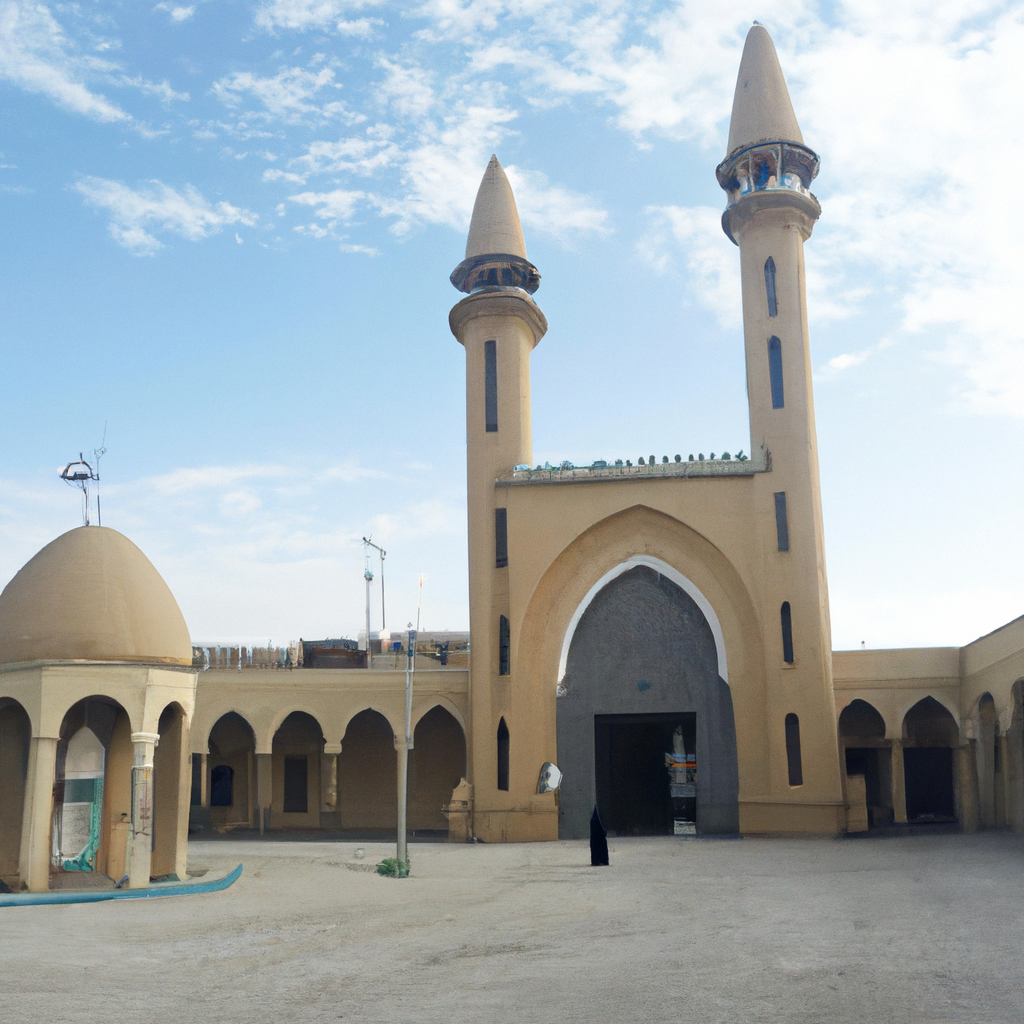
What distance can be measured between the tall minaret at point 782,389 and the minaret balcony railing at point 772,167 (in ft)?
0.08

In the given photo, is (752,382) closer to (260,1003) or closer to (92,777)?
(92,777)

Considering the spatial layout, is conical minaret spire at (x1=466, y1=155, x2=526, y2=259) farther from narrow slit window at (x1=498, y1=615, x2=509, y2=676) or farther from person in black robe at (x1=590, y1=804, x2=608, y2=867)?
person in black robe at (x1=590, y1=804, x2=608, y2=867)

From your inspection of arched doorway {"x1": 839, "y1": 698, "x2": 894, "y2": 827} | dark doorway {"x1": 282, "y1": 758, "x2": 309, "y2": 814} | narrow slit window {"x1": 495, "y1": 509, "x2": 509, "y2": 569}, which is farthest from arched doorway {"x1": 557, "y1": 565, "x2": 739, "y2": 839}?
dark doorway {"x1": 282, "y1": 758, "x2": 309, "y2": 814}

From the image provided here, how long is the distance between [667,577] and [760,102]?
1188 centimetres

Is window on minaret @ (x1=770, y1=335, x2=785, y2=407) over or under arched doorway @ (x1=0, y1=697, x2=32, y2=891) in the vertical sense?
over

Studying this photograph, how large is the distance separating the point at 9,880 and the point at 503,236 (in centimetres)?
1859

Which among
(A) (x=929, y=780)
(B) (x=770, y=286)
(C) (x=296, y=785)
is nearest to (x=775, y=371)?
(B) (x=770, y=286)

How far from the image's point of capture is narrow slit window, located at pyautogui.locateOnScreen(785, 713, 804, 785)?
2280 centimetres

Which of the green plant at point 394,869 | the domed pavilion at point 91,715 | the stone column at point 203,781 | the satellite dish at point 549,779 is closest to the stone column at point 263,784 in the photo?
the stone column at point 203,781

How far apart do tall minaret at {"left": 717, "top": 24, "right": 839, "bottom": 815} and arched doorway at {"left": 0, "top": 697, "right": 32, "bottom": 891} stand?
14.8 meters

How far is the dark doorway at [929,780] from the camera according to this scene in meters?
28.2

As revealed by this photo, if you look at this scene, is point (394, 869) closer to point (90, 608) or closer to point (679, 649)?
point (90, 608)

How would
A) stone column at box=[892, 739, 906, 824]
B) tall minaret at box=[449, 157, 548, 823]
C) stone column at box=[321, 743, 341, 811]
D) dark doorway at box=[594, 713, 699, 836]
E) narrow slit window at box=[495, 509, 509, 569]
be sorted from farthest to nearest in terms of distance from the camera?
stone column at box=[321, 743, 341, 811] → narrow slit window at box=[495, 509, 509, 569] → dark doorway at box=[594, 713, 699, 836] → stone column at box=[892, 739, 906, 824] → tall minaret at box=[449, 157, 548, 823]

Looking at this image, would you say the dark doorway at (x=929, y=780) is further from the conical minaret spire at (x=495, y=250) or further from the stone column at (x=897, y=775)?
the conical minaret spire at (x=495, y=250)
